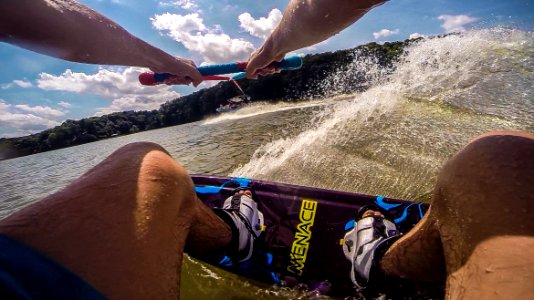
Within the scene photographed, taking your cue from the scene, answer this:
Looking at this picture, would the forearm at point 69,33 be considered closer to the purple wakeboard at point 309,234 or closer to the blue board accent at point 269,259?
the purple wakeboard at point 309,234

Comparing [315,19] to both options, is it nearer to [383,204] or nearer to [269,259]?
[383,204]

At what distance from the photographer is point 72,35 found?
181cm

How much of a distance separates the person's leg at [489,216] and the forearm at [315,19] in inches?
29.7

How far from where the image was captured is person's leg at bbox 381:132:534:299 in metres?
0.88

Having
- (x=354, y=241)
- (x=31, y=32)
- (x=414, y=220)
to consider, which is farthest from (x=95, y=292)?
(x=414, y=220)

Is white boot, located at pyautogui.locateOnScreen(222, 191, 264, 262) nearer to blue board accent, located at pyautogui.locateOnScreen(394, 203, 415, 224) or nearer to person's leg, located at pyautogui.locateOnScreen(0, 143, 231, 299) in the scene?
person's leg, located at pyautogui.locateOnScreen(0, 143, 231, 299)

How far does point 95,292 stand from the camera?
95 centimetres

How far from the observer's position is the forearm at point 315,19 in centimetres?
138

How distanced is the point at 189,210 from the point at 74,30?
1261mm

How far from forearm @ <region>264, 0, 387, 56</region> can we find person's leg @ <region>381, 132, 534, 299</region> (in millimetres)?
755

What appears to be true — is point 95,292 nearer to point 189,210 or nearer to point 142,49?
point 189,210

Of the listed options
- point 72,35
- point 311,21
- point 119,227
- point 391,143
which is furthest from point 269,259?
point 391,143

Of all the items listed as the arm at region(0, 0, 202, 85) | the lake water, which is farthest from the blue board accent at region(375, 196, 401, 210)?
the arm at region(0, 0, 202, 85)

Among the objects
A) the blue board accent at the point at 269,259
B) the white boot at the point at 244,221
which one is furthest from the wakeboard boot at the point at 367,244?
the white boot at the point at 244,221
